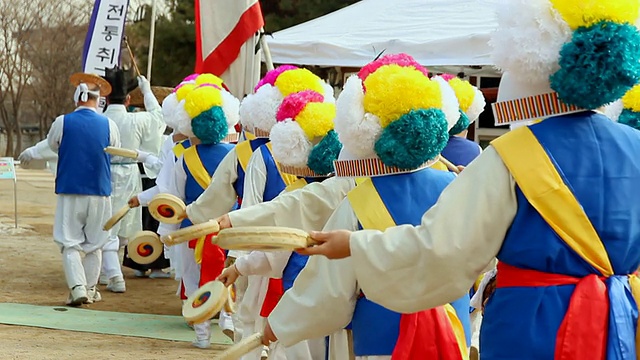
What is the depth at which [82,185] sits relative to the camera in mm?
9422

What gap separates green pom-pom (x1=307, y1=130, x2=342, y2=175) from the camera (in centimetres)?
498

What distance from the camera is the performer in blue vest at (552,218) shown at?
8.96 feet

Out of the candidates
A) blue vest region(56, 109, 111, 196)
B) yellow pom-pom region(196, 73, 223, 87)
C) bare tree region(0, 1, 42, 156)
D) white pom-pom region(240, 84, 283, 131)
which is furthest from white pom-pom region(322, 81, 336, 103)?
bare tree region(0, 1, 42, 156)

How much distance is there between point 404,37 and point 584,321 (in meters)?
6.81

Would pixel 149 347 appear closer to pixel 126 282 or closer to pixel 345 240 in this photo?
pixel 126 282

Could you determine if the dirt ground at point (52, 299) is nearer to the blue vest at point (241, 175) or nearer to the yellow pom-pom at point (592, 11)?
the blue vest at point (241, 175)

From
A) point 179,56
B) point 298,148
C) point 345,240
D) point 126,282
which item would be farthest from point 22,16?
point 345,240

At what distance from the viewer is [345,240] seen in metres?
2.85

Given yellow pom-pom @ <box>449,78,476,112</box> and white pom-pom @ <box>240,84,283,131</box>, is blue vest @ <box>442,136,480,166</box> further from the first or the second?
white pom-pom @ <box>240,84,283,131</box>

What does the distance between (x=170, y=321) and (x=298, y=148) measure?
4197 mm

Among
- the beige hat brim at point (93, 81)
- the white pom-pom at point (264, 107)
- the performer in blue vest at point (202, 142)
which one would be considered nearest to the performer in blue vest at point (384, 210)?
the white pom-pom at point (264, 107)

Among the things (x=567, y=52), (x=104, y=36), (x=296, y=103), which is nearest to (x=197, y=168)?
(x=296, y=103)

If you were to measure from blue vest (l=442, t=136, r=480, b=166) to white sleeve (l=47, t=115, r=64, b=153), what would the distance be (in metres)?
4.53

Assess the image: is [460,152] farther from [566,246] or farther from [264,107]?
[566,246]
